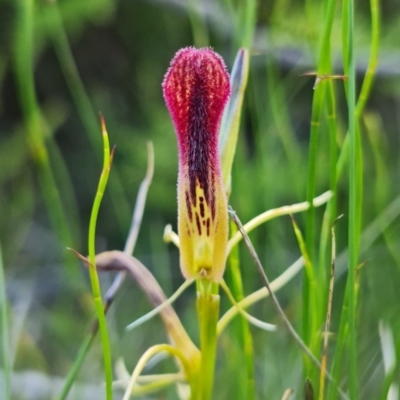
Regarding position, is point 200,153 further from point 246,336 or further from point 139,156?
point 139,156

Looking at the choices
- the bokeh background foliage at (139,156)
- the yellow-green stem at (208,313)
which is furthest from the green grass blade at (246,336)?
the bokeh background foliage at (139,156)

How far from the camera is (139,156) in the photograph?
1.16 metres

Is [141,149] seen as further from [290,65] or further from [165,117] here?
[290,65]

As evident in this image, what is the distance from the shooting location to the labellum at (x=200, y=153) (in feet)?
0.95

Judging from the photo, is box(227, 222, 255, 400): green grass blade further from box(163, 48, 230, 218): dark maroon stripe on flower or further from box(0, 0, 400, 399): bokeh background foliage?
box(0, 0, 400, 399): bokeh background foliage

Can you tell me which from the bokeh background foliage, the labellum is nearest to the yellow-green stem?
the labellum

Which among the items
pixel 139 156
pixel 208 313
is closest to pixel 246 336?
pixel 208 313

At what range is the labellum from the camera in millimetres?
288

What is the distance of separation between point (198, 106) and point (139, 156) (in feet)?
2.89

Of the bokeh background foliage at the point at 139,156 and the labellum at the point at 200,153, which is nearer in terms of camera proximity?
the labellum at the point at 200,153

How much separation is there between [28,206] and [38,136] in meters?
0.75

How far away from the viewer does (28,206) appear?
130 cm

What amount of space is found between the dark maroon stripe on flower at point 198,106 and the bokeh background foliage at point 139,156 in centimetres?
28

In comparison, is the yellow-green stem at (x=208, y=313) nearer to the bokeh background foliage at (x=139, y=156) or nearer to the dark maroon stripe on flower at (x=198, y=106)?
the dark maroon stripe on flower at (x=198, y=106)
